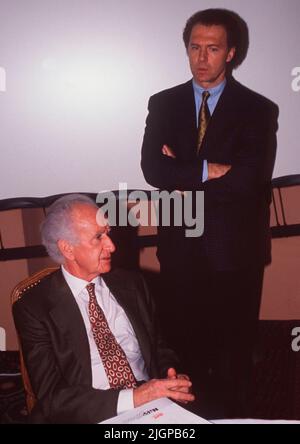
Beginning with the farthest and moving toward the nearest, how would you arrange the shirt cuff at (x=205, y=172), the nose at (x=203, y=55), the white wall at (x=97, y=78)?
the white wall at (x=97, y=78), the nose at (x=203, y=55), the shirt cuff at (x=205, y=172)

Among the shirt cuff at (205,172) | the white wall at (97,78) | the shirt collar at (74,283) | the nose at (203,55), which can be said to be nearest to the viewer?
the shirt collar at (74,283)

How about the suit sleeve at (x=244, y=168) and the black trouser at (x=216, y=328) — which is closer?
the suit sleeve at (x=244, y=168)

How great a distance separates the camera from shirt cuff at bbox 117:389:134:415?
157 centimetres

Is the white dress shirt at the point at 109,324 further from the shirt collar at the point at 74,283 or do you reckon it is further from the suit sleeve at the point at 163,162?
the suit sleeve at the point at 163,162

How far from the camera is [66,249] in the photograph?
1915 millimetres

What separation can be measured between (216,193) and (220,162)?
0.18 metres

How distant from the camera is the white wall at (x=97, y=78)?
3.51 metres

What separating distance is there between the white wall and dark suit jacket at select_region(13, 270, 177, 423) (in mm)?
1823

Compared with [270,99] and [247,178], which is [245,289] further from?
[270,99]

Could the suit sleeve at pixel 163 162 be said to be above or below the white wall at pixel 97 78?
below

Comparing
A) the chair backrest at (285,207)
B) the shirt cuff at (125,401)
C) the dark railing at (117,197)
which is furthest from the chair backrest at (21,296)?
the chair backrest at (285,207)

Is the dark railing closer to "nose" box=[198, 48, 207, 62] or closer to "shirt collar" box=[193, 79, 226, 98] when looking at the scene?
"shirt collar" box=[193, 79, 226, 98]

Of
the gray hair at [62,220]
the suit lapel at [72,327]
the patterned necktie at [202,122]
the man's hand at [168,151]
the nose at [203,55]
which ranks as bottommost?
the suit lapel at [72,327]

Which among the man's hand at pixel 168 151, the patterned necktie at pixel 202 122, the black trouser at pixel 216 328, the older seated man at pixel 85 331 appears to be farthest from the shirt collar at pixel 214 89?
the older seated man at pixel 85 331
